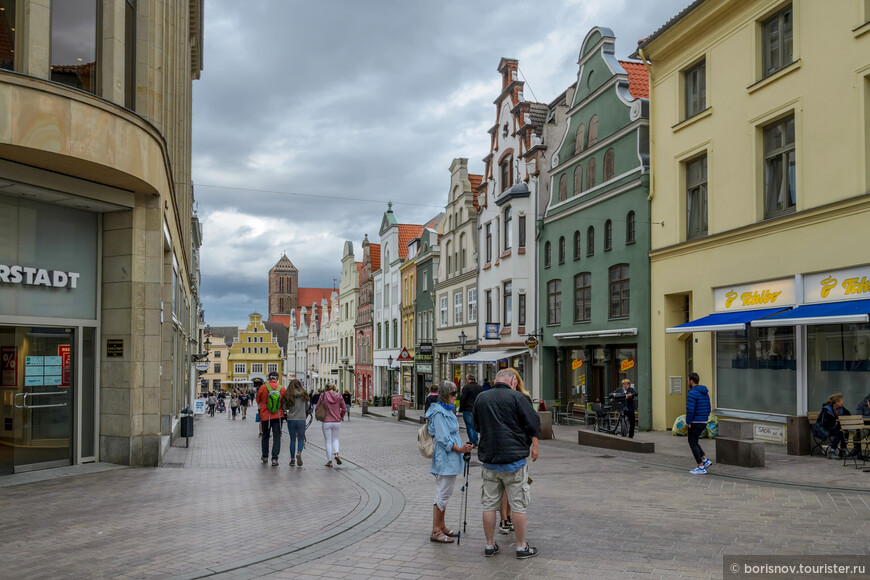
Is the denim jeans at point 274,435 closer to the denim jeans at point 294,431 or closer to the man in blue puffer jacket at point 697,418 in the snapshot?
the denim jeans at point 294,431

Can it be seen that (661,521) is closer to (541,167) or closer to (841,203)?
(841,203)

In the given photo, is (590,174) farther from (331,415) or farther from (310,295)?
(310,295)

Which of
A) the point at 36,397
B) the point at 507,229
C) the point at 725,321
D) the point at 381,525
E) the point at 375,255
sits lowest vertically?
the point at 381,525

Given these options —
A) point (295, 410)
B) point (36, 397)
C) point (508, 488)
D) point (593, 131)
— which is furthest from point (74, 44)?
point (593, 131)

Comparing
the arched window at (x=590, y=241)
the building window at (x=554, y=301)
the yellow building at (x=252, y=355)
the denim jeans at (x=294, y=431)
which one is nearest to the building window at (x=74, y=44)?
the denim jeans at (x=294, y=431)

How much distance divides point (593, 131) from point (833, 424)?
49.5 ft

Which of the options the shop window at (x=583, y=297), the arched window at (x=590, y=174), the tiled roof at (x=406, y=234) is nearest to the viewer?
the arched window at (x=590, y=174)

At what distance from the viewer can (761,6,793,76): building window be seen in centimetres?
1748

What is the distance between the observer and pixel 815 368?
1658 centimetres

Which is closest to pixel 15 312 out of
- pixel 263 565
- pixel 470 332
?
pixel 263 565

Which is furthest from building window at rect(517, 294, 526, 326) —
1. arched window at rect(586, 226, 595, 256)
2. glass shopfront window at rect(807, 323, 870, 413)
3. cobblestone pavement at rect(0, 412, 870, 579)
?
cobblestone pavement at rect(0, 412, 870, 579)

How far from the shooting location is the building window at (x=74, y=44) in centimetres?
1166

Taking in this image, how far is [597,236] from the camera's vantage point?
86.5 ft

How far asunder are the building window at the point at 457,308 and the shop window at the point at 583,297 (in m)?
14.0
